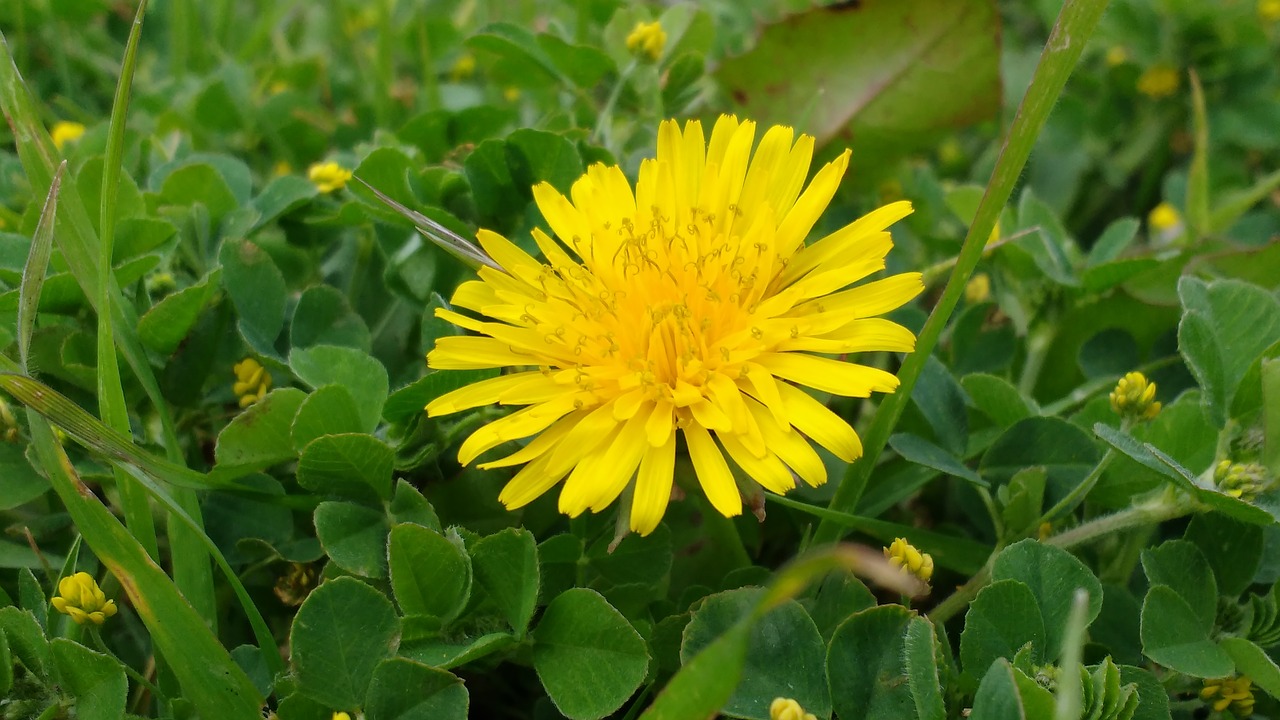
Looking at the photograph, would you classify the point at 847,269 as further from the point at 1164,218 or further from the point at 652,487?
the point at 1164,218

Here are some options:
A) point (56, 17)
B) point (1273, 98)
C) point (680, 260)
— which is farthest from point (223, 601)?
point (1273, 98)

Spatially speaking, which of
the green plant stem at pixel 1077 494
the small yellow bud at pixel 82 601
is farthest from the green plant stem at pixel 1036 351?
the small yellow bud at pixel 82 601

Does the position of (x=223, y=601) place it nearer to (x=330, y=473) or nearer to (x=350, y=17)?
(x=330, y=473)

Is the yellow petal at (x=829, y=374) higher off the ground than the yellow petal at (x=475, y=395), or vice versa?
the yellow petal at (x=829, y=374)

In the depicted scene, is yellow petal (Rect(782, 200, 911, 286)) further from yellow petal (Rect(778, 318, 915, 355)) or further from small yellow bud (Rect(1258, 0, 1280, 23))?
small yellow bud (Rect(1258, 0, 1280, 23))

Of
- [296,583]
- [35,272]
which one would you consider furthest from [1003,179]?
[35,272]

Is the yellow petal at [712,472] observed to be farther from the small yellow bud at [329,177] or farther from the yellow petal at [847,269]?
the small yellow bud at [329,177]
